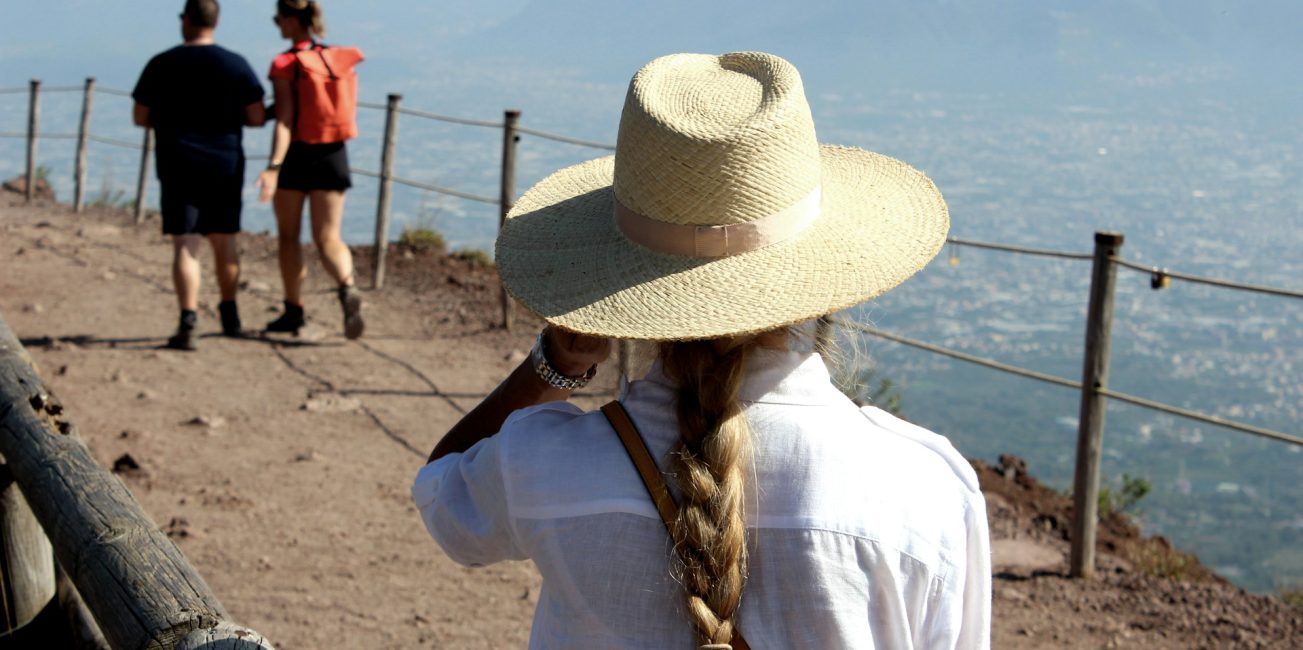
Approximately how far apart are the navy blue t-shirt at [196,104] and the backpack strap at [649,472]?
5.15m

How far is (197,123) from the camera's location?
5984mm

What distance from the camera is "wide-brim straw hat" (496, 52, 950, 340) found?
4.49 feet

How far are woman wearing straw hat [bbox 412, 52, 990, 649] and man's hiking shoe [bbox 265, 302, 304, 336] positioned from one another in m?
5.40

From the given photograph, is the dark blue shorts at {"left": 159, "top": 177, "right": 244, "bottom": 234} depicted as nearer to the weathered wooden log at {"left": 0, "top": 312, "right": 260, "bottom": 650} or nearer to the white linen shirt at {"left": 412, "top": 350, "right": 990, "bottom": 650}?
the weathered wooden log at {"left": 0, "top": 312, "right": 260, "bottom": 650}

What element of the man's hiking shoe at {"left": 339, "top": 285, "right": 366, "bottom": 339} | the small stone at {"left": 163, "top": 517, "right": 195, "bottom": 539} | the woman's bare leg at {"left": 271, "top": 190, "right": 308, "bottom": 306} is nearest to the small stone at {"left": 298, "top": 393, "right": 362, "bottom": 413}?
the man's hiking shoe at {"left": 339, "top": 285, "right": 366, "bottom": 339}

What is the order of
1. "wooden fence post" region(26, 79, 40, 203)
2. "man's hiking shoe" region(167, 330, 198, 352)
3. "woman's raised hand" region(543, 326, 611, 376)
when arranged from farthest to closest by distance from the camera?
"wooden fence post" region(26, 79, 40, 203), "man's hiking shoe" region(167, 330, 198, 352), "woman's raised hand" region(543, 326, 611, 376)

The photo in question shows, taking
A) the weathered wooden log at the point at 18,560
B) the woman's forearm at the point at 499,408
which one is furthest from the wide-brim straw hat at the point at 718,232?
the weathered wooden log at the point at 18,560

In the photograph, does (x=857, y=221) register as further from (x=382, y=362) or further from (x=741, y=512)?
(x=382, y=362)

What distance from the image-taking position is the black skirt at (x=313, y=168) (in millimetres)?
6105

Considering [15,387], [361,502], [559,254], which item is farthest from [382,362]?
[559,254]

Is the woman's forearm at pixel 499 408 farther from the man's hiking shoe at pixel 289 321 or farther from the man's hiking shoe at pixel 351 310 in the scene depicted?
the man's hiking shoe at pixel 289 321

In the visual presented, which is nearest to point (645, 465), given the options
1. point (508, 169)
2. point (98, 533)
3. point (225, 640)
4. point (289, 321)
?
point (225, 640)

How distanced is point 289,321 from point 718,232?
18.4 ft

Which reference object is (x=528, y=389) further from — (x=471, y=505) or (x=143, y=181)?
(x=143, y=181)
